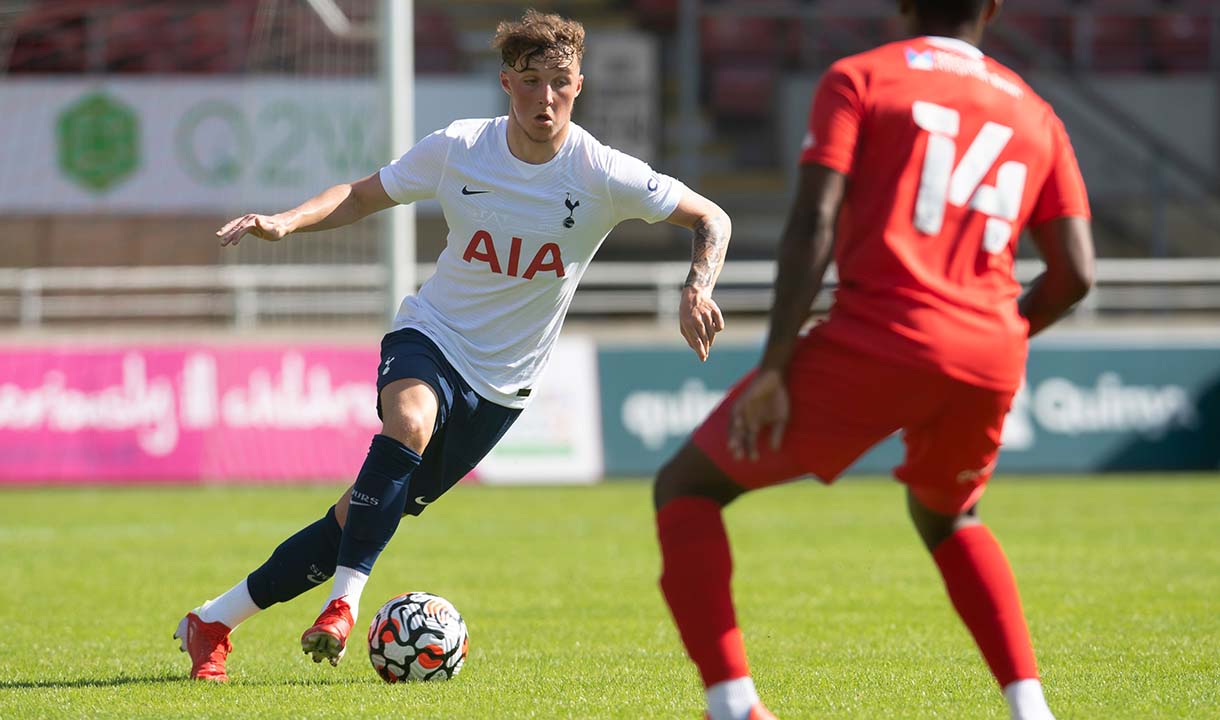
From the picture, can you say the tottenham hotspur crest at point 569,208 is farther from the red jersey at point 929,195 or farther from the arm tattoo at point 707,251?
the red jersey at point 929,195

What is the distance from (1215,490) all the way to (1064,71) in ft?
36.7

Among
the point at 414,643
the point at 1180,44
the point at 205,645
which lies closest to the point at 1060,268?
the point at 414,643

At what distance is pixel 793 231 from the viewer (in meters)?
4.06

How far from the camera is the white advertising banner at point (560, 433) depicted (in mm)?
16734

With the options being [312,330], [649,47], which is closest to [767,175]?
[649,47]

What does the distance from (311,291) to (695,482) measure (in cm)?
1686

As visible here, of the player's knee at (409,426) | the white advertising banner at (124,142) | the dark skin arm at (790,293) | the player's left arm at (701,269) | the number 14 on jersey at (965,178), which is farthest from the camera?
the white advertising banner at (124,142)

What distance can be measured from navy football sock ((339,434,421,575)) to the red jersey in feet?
6.83

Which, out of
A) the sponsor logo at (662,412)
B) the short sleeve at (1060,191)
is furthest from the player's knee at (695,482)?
the sponsor logo at (662,412)

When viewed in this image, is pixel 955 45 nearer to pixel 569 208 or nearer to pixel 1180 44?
pixel 569 208

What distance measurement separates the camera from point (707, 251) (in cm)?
583

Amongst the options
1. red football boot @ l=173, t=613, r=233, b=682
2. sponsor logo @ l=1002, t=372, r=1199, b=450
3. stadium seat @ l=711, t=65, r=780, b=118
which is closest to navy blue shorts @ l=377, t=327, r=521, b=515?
red football boot @ l=173, t=613, r=233, b=682

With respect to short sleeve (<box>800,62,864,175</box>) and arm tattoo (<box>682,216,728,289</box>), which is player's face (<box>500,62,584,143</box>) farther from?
short sleeve (<box>800,62,864,175</box>)

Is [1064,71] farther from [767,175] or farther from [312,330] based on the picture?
[312,330]
